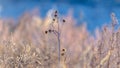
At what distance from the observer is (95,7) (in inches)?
483

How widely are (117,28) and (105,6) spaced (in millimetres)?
8900

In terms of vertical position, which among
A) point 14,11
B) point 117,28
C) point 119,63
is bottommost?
point 119,63

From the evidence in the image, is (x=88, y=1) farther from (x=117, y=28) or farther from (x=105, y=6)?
(x=117, y=28)

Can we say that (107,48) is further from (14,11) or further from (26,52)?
(14,11)

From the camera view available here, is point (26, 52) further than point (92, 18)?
No

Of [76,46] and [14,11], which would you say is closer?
[76,46]

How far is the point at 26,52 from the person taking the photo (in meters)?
3.51

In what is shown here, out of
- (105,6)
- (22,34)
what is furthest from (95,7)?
(22,34)

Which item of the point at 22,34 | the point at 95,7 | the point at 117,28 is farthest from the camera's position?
the point at 95,7

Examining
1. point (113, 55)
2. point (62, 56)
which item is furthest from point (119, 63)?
point (62, 56)

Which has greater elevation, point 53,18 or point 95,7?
point 95,7

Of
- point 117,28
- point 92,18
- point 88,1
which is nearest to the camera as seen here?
point 117,28

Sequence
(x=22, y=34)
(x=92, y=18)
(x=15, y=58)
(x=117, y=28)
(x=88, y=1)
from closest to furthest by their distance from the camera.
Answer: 1. (x=15, y=58)
2. (x=117, y=28)
3. (x=22, y=34)
4. (x=92, y=18)
5. (x=88, y=1)

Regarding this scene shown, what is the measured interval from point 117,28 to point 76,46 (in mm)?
2519
